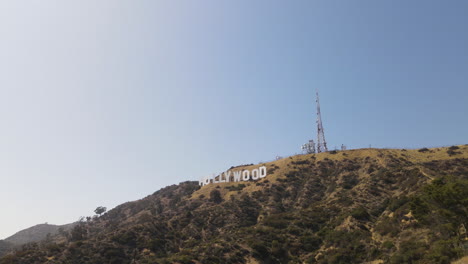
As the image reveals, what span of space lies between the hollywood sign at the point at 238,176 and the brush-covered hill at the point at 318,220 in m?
3.27

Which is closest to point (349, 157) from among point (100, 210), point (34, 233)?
point (100, 210)

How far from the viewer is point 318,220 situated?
2491 inches

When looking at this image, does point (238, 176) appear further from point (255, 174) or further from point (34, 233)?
point (34, 233)

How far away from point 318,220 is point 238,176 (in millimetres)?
54406

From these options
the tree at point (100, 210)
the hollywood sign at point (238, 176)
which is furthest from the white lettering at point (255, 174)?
the tree at point (100, 210)

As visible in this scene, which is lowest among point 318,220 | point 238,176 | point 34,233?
point 34,233

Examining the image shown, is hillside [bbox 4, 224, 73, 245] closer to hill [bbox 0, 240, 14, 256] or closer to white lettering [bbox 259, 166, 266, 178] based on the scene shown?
hill [bbox 0, 240, 14, 256]

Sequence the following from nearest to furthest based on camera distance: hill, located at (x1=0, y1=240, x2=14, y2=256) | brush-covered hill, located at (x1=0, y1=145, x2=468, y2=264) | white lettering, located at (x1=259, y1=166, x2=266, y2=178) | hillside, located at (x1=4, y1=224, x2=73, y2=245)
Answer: brush-covered hill, located at (x1=0, y1=145, x2=468, y2=264) → hill, located at (x1=0, y1=240, x2=14, y2=256) → white lettering, located at (x1=259, y1=166, x2=266, y2=178) → hillside, located at (x1=4, y1=224, x2=73, y2=245)

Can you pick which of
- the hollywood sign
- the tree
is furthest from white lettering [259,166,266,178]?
the tree

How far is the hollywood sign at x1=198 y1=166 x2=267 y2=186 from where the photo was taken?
364 ft

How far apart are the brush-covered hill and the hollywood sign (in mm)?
3272

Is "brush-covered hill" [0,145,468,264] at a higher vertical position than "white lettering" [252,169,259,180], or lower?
lower

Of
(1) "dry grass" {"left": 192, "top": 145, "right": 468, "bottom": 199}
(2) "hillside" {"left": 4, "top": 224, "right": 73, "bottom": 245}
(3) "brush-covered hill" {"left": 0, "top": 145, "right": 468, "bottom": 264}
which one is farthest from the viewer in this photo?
Answer: (2) "hillside" {"left": 4, "top": 224, "right": 73, "bottom": 245}

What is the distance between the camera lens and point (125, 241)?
221 feet
